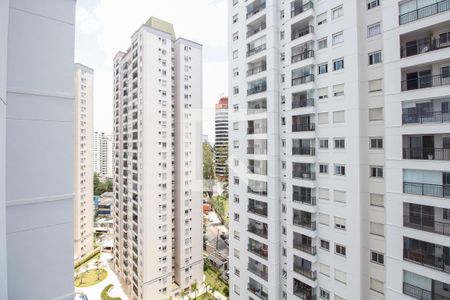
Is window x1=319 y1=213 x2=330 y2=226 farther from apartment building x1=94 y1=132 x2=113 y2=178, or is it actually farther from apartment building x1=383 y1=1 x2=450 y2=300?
apartment building x1=94 y1=132 x2=113 y2=178

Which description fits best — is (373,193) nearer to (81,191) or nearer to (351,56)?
(351,56)

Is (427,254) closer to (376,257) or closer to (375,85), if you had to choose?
(376,257)

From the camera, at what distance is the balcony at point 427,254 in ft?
34.9

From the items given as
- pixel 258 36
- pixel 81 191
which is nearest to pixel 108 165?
pixel 81 191

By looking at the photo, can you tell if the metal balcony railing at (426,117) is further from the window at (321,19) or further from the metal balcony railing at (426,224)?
the window at (321,19)

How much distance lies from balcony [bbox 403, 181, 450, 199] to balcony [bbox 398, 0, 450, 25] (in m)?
7.57

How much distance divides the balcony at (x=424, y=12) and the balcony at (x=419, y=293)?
39.9ft

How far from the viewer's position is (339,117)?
14.3 meters

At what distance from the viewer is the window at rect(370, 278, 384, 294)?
1283 cm

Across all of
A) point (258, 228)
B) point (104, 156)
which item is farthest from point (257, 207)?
point (104, 156)

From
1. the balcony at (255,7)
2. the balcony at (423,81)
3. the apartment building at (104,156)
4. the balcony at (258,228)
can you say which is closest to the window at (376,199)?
the balcony at (423,81)

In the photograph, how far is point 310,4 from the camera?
1545 centimetres

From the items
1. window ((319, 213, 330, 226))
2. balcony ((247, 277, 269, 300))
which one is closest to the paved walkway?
balcony ((247, 277, 269, 300))

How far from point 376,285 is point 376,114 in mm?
9068
